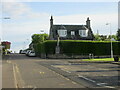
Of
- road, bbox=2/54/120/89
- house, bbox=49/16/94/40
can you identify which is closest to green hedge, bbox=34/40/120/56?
house, bbox=49/16/94/40

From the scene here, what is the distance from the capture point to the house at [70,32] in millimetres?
70875

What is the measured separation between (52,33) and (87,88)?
60.8 m

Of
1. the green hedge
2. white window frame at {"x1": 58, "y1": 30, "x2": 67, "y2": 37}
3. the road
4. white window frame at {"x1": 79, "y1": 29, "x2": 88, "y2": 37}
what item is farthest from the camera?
white window frame at {"x1": 79, "y1": 29, "x2": 88, "y2": 37}

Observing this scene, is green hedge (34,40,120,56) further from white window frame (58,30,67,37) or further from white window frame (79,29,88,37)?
white window frame (58,30,67,37)

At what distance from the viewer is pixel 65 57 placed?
50719 millimetres

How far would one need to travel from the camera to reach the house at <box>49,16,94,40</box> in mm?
70875

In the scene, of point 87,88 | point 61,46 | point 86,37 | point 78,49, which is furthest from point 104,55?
point 87,88

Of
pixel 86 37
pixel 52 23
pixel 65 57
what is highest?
pixel 52 23

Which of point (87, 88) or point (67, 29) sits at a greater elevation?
point (67, 29)

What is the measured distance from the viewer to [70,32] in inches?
2840

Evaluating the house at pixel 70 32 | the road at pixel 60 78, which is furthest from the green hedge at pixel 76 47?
the road at pixel 60 78

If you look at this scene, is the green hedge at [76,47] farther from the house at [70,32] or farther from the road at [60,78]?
the road at [60,78]

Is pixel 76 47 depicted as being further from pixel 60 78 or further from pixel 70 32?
pixel 60 78

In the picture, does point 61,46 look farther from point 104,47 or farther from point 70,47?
point 104,47
